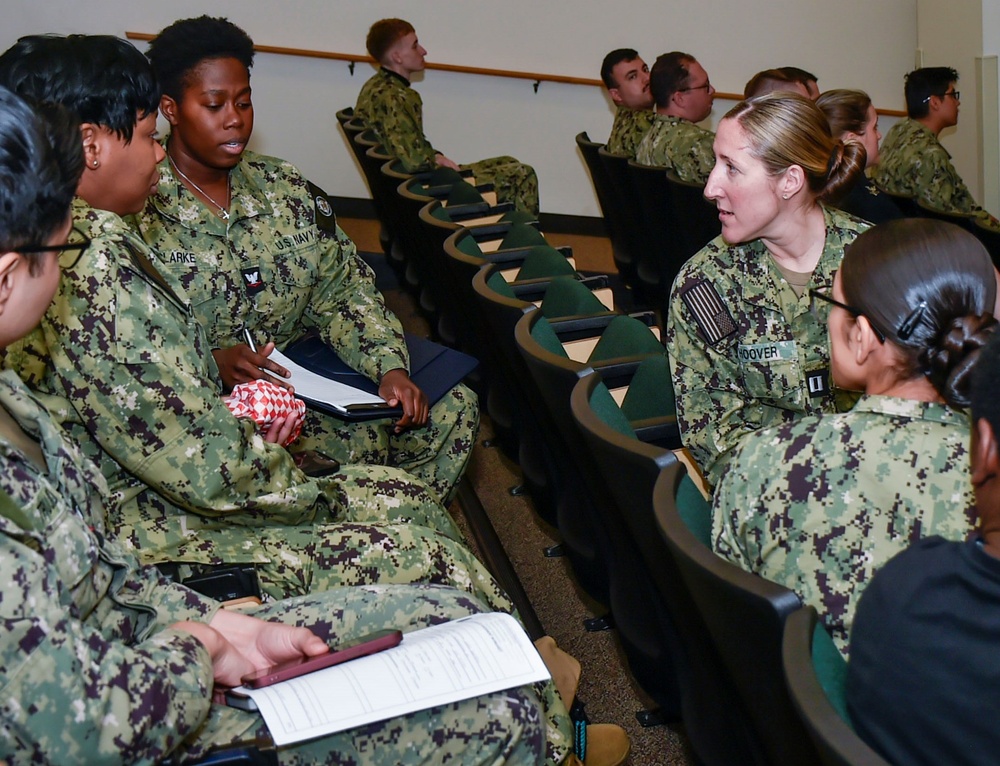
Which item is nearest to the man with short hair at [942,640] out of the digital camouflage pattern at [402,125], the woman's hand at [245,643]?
the woman's hand at [245,643]

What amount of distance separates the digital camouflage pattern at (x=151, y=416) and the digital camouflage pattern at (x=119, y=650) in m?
0.23

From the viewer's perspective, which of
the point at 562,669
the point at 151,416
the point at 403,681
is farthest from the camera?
the point at 562,669

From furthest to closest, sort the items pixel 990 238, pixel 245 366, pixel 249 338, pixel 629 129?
pixel 629 129, pixel 990 238, pixel 249 338, pixel 245 366

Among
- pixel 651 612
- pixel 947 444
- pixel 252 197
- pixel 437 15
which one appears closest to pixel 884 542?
pixel 947 444

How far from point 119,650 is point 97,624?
0.74 ft

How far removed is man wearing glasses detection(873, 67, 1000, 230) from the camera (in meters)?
5.23

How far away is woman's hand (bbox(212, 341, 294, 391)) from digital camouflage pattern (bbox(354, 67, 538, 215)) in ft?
10.8

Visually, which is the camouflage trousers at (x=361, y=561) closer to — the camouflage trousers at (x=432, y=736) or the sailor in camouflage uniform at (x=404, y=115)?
the camouflage trousers at (x=432, y=736)

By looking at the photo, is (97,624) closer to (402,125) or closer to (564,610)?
(564,610)

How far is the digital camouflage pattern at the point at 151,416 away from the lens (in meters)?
1.63

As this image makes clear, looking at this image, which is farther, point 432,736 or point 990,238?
point 990,238

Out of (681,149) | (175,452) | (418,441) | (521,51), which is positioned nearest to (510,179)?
(521,51)

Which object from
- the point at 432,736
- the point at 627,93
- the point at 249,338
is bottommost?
the point at 432,736

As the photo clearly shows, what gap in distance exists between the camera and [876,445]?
124cm
